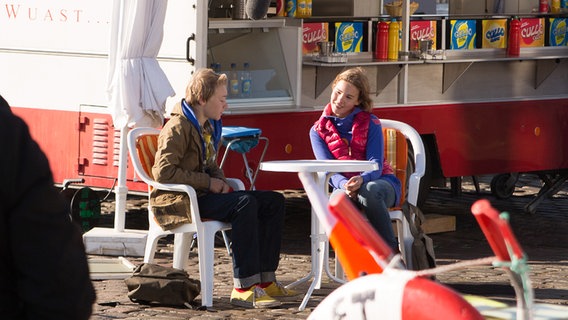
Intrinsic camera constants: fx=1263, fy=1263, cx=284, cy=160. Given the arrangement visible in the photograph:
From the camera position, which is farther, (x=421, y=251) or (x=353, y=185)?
(x=353, y=185)

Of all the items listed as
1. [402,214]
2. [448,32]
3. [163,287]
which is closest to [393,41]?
[448,32]

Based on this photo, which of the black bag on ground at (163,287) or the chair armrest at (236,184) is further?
the chair armrest at (236,184)

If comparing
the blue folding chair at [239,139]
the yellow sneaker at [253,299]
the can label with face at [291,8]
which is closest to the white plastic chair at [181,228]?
the yellow sneaker at [253,299]

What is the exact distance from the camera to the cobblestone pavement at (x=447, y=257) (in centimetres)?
700

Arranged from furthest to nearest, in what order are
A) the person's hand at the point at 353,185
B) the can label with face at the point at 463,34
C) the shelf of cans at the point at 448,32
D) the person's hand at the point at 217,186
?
1. the can label with face at the point at 463,34
2. the shelf of cans at the point at 448,32
3. the person's hand at the point at 353,185
4. the person's hand at the point at 217,186

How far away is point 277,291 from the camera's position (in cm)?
722

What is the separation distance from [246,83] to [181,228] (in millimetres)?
2575

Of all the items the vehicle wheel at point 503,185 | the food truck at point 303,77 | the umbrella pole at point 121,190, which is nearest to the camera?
the umbrella pole at point 121,190

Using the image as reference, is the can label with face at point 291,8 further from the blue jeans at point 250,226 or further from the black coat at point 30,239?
the black coat at point 30,239

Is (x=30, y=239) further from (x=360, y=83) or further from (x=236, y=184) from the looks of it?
(x=360, y=83)

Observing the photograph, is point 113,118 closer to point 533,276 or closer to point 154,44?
point 154,44

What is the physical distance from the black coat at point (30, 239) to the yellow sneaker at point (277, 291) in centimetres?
470

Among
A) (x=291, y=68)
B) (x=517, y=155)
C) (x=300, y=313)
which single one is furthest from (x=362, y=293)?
(x=517, y=155)

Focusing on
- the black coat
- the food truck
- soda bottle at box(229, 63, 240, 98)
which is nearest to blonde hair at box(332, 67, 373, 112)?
the food truck
